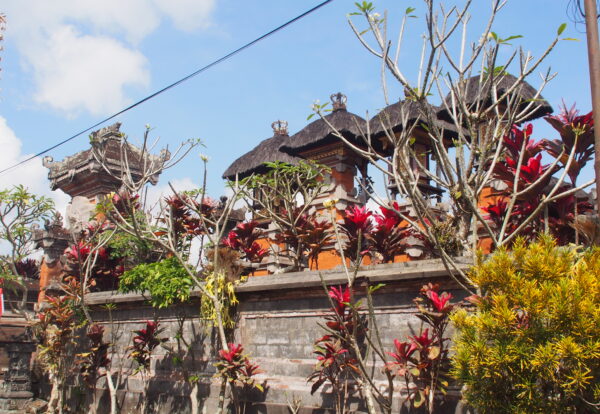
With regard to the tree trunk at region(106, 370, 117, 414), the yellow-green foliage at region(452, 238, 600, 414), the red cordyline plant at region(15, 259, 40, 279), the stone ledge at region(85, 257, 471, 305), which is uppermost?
the red cordyline plant at region(15, 259, 40, 279)

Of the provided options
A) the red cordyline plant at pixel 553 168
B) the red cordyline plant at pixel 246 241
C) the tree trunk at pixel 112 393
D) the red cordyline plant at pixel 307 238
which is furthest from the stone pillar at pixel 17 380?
the red cordyline plant at pixel 553 168

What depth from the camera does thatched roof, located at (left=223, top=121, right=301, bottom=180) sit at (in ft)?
66.6

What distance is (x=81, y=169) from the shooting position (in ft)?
64.5

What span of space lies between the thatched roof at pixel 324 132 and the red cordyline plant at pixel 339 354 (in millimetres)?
8630

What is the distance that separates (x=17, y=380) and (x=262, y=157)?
10483 millimetres

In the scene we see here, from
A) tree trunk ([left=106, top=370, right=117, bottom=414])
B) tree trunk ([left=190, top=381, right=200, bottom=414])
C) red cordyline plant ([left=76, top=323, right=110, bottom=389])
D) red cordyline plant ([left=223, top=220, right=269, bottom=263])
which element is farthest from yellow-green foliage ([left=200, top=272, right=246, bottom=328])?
red cordyline plant ([left=76, top=323, right=110, bottom=389])

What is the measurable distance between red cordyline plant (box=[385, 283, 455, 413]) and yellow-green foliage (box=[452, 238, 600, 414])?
1.41 metres

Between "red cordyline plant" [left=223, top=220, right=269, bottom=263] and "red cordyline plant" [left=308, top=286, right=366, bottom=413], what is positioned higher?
"red cordyline plant" [left=223, top=220, right=269, bottom=263]

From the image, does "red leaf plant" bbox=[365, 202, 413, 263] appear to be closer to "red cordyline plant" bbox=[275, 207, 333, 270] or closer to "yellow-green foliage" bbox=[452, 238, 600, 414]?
"red cordyline plant" bbox=[275, 207, 333, 270]

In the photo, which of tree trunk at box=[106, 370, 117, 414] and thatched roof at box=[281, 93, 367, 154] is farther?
thatched roof at box=[281, 93, 367, 154]

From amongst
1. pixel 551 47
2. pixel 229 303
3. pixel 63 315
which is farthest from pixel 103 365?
pixel 551 47

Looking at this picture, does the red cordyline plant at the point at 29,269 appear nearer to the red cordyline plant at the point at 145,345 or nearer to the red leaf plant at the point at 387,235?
the red cordyline plant at the point at 145,345

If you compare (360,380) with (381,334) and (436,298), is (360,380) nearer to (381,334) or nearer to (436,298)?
(381,334)

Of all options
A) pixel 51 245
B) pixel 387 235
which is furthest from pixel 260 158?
pixel 387 235
